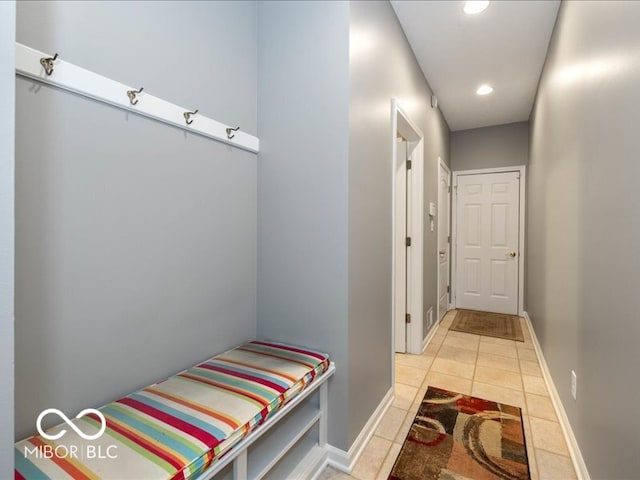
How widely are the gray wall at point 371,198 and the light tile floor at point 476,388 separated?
0.17 m

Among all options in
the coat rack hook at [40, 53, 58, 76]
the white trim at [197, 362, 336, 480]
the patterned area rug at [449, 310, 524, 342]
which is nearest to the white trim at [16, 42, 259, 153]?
the coat rack hook at [40, 53, 58, 76]

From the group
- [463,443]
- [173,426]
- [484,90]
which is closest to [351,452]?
[463,443]

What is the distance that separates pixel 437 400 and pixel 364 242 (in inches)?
52.2

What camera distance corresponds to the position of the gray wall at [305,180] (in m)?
1.55

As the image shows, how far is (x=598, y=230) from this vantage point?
1.34m

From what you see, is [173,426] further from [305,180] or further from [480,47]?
[480,47]

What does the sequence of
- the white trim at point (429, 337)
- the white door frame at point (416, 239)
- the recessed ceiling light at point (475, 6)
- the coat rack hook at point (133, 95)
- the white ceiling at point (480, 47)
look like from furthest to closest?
1. the white trim at point (429, 337)
2. the white door frame at point (416, 239)
3. the white ceiling at point (480, 47)
4. the recessed ceiling light at point (475, 6)
5. the coat rack hook at point (133, 95)

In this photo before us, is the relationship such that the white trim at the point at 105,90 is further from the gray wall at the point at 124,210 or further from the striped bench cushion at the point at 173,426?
the striped bench cushion at the point at 173,426

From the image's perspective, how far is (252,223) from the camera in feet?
5.87

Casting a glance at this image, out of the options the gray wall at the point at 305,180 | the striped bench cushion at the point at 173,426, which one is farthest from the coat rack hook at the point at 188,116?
the striped bench cushion at the point at 173,426

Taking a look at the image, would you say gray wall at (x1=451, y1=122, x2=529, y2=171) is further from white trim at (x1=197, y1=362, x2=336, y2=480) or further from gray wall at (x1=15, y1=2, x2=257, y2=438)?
white trim at (x1=197, y1=362, x2=336, y2=480)

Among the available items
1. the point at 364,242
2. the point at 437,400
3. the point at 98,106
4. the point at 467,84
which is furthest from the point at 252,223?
the point at 467,84

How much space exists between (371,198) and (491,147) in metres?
3.66

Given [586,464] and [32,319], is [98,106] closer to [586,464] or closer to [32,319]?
[32,319]
